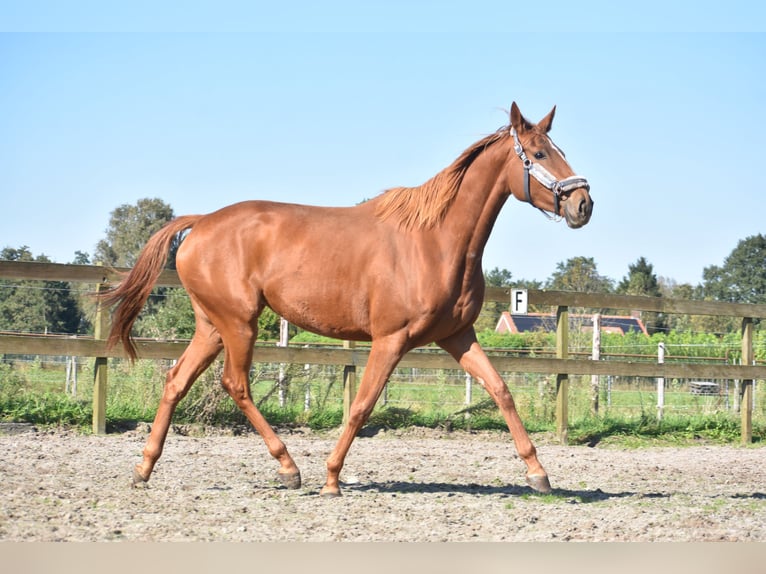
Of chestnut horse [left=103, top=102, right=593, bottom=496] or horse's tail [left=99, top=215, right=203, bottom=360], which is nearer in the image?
chestnut horse [left=103, top=102, right=593, bottom=496]

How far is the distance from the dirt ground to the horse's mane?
1797 millimetres

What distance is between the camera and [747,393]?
9.57 m

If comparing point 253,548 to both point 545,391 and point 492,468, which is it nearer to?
point 492,468

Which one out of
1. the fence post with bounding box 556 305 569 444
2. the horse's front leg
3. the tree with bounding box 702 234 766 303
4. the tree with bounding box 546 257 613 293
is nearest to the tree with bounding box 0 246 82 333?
the fence post with bounding box 556 305 569 444

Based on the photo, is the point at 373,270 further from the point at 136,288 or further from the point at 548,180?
the point at 136,288

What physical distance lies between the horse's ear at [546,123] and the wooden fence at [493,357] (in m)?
3.46

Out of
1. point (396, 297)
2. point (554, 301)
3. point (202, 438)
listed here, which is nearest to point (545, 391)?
point (554, 301)

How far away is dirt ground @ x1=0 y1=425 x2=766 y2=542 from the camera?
12.9 ft

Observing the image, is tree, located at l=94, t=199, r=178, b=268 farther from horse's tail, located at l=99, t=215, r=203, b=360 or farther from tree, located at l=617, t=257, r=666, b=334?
horse's tail, located at l=99, t=215, r=203, b=360

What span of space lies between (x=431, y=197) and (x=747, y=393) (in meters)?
6.01

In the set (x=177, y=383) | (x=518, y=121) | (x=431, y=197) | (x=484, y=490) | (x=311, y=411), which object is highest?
(x=518, y=121)

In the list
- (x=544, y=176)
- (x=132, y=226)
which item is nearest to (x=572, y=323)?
(x=544, y=176)

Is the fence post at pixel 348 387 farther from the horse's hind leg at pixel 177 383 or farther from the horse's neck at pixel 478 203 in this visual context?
the horse's neck at pixel 478 203

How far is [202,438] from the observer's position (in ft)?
25.8
